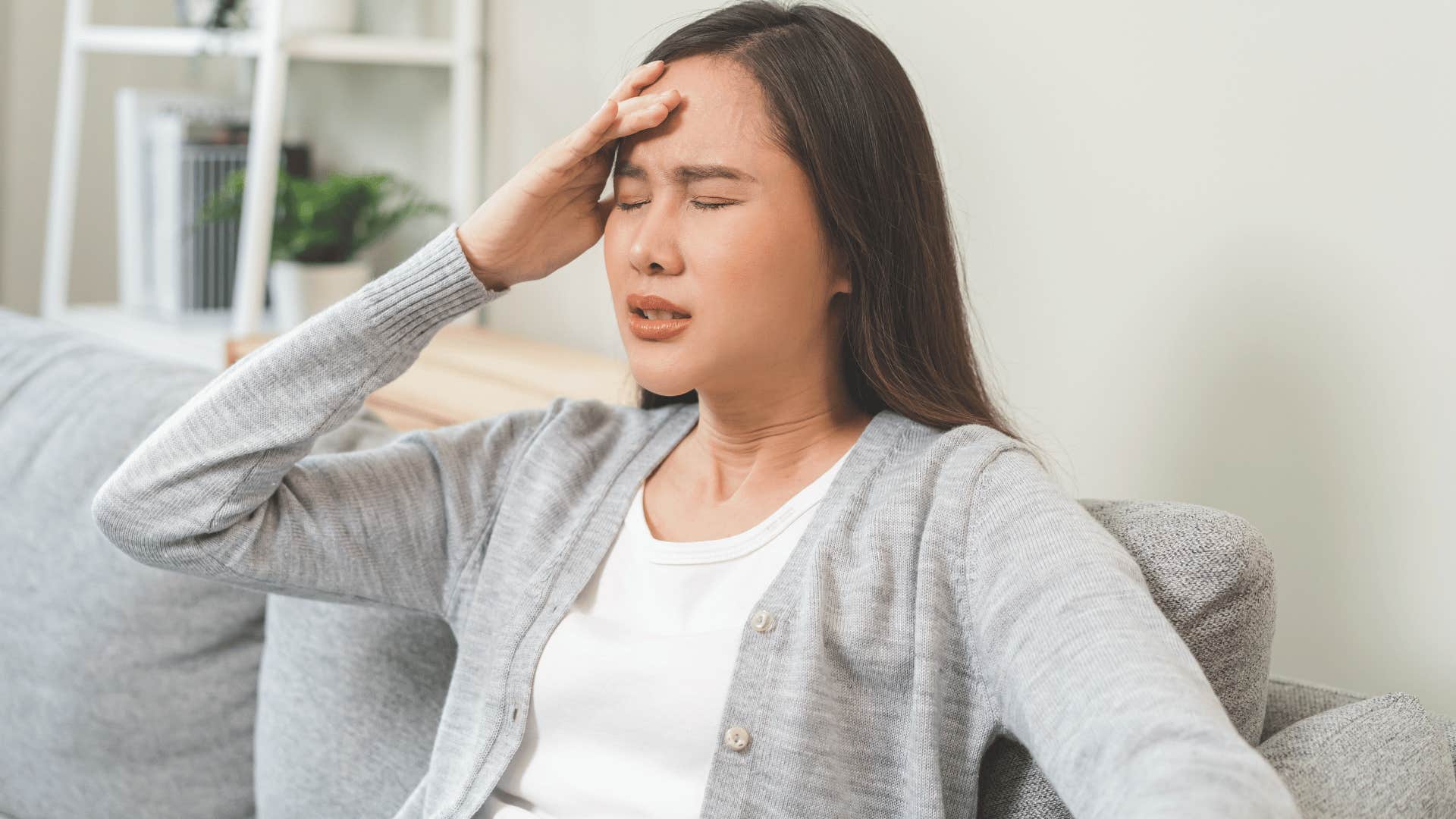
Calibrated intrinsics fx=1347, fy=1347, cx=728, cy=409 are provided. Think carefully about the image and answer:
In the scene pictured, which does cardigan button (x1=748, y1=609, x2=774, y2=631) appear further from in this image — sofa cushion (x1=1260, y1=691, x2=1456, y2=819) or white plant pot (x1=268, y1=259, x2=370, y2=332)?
white plant pot (x1=268, y1=259, x2=370, y2=332)

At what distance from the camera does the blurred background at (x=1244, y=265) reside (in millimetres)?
1128

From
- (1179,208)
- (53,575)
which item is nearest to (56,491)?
(53,575)

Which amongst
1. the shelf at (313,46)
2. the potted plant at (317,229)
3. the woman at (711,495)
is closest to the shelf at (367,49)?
the shelf at (313,46)

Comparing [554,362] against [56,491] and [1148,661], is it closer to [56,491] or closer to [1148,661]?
[56,491]

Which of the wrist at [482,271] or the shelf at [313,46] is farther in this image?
the shelf at [313,46]

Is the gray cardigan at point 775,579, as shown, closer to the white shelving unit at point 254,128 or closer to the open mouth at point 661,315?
the open mouth at point 661,315

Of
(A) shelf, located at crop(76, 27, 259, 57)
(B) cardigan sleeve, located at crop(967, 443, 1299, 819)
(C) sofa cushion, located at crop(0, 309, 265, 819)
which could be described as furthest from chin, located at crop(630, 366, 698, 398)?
(A) shelf, located at crop(76, 27, 259, 57)

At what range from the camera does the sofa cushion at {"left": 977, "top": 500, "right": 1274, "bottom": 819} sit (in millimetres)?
904

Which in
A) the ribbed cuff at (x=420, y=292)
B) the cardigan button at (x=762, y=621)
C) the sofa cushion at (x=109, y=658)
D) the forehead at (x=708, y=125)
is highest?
the forehead at (x=708, y=125)

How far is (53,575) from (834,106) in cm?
101

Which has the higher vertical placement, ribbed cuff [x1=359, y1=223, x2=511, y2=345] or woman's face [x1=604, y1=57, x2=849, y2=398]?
woman's face [x1=604, y1=57, x2=849, y2=398]

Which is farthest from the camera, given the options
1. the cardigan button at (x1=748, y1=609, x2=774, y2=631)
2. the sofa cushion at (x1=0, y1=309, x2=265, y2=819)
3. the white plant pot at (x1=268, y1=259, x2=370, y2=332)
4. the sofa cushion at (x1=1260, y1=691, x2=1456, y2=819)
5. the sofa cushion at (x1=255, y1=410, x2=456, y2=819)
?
the white plant pot at (x1=268, y1=259, x2=370, y2=332)

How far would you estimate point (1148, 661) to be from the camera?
754 mm

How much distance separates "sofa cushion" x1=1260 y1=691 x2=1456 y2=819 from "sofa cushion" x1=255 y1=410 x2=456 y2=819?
0.75 meters
